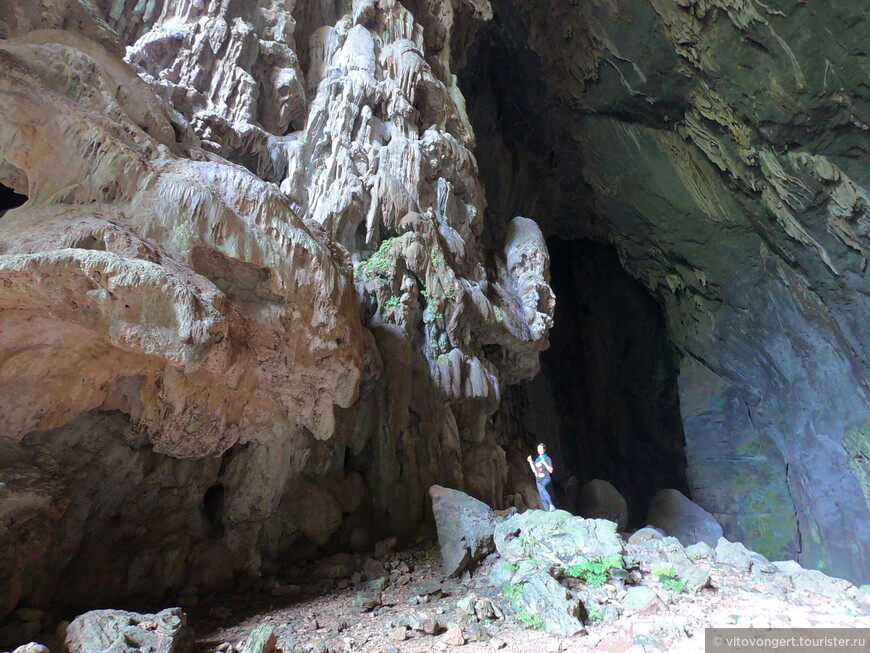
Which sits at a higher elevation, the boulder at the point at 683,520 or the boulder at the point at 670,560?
the boulder at the point at 670,560

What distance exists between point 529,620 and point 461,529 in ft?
5.57

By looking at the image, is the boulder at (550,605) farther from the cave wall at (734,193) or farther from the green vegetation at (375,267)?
the cave wall at (734,193)

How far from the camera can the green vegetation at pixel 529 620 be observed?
14.7 ft

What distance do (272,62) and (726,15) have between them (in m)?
8.68

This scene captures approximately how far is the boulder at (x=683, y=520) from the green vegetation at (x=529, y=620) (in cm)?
993

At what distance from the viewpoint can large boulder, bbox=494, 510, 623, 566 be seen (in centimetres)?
551

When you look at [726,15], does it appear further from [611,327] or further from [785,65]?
[611,327]

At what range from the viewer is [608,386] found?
19.5m

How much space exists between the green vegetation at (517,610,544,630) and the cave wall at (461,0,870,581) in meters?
10.2

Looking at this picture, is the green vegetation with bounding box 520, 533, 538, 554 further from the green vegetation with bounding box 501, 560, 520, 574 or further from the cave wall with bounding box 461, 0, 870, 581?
the cave wall with bounding box 461, 0, 870, 581

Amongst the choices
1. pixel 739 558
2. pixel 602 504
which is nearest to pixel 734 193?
pixel 602 504

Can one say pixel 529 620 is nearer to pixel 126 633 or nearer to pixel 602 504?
pixel 126 633

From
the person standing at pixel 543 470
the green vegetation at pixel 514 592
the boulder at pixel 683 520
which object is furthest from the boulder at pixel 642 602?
the boulder at pixel 683 520

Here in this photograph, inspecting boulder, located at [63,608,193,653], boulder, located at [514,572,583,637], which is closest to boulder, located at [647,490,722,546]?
boulder, located at [514,572,583,637]
